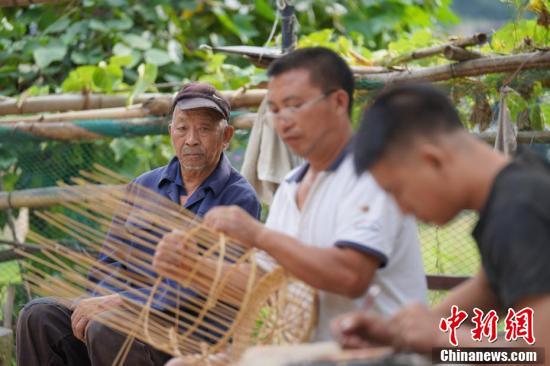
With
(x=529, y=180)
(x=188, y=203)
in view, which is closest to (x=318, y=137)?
(x=529, y=180)

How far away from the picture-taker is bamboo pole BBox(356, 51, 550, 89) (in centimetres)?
424

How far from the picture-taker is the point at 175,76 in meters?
7.16

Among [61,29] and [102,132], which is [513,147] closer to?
[102,132]

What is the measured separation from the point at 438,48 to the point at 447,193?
2670 mm

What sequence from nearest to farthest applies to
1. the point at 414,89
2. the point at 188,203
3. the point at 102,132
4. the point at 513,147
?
the point at 414,89
the point at 188,203
the point at 513,147
the point at 102,132

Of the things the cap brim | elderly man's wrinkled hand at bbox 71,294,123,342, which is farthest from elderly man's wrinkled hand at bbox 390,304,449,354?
the cap brim

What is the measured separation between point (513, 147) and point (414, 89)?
207 cm

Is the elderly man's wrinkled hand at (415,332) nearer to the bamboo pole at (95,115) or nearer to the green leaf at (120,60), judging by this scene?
the bamboo pole at (95,115)

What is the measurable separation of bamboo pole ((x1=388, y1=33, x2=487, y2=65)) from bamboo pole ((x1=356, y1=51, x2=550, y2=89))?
9cm

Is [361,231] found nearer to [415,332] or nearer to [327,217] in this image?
[327,217]

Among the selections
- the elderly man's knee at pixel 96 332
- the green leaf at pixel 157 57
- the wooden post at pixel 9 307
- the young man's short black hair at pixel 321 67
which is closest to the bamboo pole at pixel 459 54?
the young man's short black hair at pixel 321 67

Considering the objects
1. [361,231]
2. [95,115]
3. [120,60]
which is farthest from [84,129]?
[361,231]

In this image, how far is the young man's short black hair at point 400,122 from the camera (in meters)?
2.08

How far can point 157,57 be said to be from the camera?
277 inches
